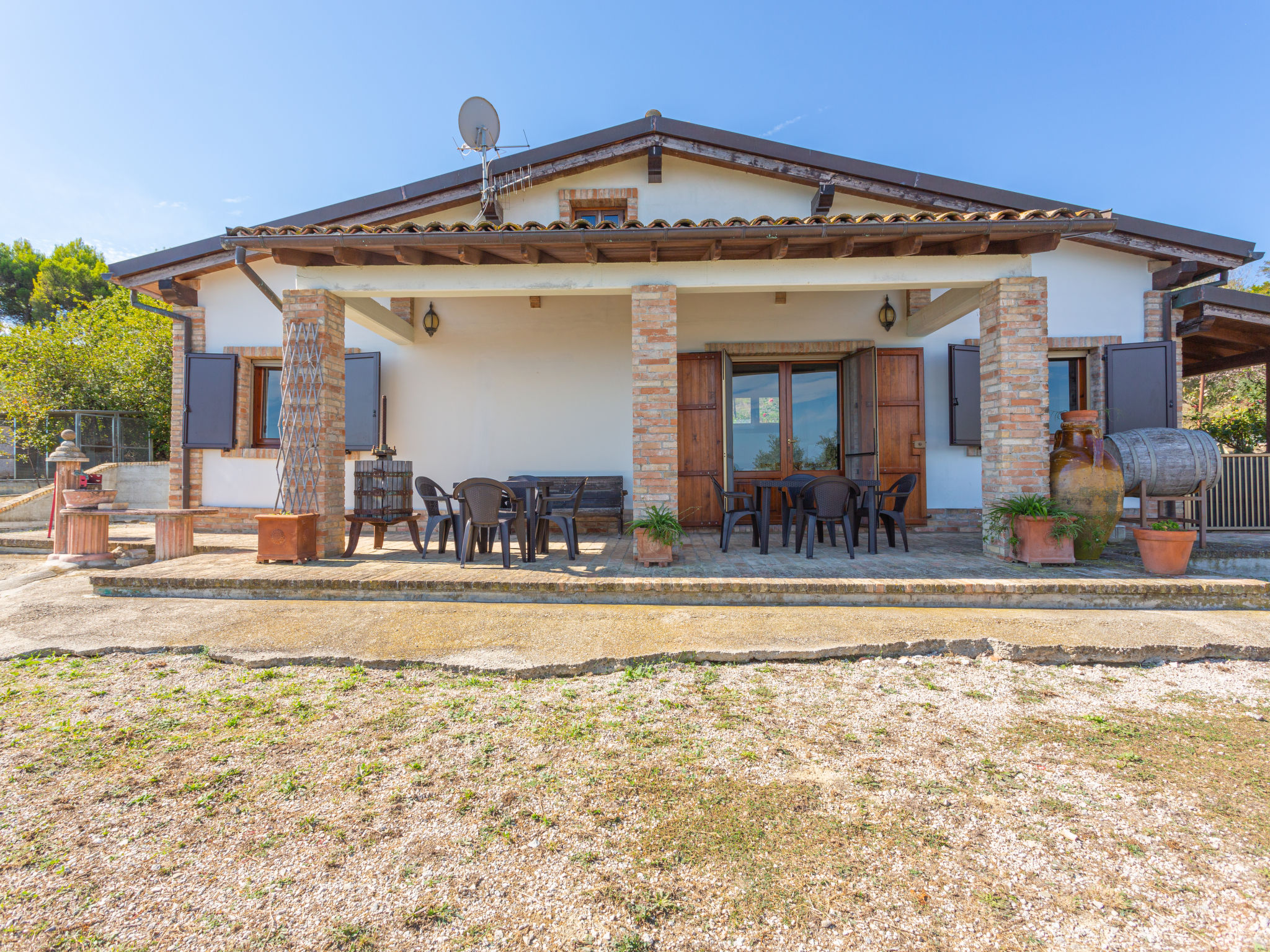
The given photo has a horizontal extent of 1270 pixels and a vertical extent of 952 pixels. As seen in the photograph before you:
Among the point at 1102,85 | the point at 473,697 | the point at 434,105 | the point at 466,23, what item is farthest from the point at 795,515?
the point at 1102,85

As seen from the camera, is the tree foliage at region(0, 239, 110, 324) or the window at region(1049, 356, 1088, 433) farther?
the tree foliage at region(0, 239, 110, 324)

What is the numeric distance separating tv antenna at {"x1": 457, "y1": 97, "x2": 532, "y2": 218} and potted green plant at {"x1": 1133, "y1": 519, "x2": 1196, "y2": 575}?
717 centimetres

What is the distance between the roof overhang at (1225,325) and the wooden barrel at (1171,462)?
1.94 metres

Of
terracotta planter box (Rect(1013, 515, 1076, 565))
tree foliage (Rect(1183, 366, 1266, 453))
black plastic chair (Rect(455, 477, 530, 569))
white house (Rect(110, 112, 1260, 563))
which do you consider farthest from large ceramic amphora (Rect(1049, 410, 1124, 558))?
tree foliage (Rect(1183, 366, 1266, 453))

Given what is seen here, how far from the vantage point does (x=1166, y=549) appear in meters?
4.32

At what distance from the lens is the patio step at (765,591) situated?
3.97 m

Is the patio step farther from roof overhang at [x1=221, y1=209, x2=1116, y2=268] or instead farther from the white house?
roof overhang at [x1=221, y1=209, x2=1116, y2=268]

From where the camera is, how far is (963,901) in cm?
131

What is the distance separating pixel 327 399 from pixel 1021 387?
607 centimetres

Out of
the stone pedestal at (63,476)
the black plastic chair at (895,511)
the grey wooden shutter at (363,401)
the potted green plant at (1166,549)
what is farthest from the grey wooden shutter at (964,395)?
the stone pedestal at (63,476)

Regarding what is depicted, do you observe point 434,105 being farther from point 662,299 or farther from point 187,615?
point 187,615

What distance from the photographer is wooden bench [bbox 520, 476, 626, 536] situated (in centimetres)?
687

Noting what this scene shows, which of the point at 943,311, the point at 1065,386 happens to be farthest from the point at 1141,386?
the point at 943,311

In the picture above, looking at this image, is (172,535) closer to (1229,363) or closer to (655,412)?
(655,412)
